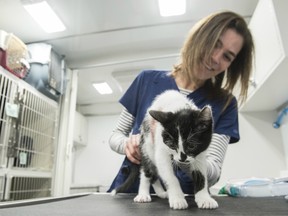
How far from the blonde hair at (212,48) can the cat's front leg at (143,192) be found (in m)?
0.41

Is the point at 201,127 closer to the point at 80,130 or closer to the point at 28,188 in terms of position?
the point at 28,188

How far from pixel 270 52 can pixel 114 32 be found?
1.38 m

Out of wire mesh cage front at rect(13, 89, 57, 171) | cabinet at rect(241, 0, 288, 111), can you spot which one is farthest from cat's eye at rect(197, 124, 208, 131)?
wire mesh cage front at rect(13, 89, 57, 171)

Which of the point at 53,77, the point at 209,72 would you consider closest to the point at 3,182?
the point at 53,77

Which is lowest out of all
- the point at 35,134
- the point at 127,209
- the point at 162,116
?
the point at 127,209

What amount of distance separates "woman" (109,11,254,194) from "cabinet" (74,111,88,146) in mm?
2952

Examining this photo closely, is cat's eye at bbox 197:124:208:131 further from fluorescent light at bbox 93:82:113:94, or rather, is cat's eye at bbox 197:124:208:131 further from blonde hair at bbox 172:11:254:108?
fluorescent light at bbox 93:82:113:94

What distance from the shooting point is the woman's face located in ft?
3.07

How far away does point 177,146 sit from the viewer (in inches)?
25.0

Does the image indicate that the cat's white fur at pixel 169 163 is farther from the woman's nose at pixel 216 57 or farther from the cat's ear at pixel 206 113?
the woman's nose at pixel 216 57

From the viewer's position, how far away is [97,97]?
3818mm

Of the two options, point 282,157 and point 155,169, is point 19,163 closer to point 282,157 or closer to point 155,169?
point 155,169

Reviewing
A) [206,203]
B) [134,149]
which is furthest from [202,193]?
[134,149]

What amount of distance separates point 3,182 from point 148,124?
4.98ft
